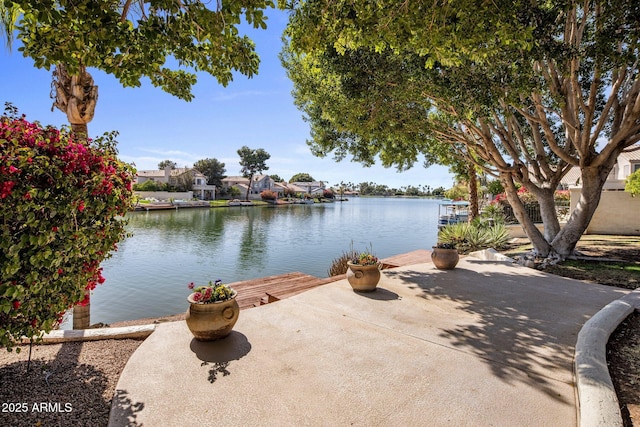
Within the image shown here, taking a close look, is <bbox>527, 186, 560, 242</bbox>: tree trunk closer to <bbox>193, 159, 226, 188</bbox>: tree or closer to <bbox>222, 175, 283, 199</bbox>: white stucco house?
<bbox>193, 159, 226, 188</bbox>: tree

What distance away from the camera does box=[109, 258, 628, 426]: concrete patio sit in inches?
116

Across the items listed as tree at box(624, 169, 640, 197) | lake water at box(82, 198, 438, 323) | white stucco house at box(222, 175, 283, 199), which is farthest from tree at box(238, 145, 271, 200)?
tree at box(624, 169, 640, 197)

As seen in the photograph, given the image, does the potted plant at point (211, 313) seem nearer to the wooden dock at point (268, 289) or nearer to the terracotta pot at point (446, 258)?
the wooden dock at point (268, 289)

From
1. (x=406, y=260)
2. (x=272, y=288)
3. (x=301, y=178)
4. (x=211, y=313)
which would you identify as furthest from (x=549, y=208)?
(x=301, y=178)

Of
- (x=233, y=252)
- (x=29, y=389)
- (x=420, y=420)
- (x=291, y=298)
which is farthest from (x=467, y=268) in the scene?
(x=233, y=252)

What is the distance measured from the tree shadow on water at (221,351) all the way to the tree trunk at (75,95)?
152 inches

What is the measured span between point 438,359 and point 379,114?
6.69m

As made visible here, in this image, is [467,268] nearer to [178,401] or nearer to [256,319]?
[256,319]

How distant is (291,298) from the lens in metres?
6.18

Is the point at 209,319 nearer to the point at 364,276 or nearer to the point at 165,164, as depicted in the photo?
the point at 364,276

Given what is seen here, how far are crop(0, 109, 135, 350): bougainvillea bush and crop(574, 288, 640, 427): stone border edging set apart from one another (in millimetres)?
4561

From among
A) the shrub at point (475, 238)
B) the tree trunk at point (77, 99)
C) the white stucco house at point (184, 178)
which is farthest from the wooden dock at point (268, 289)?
the white stucco house at point (184, 178)

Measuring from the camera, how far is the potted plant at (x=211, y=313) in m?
4.17

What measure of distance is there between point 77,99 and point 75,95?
0.06 metres
